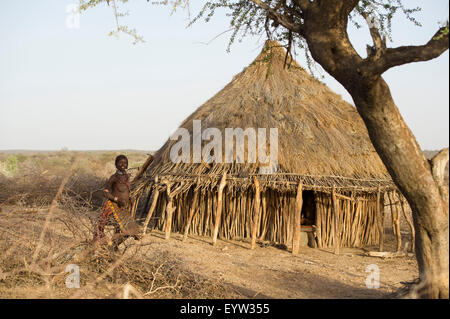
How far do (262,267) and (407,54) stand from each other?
4.45 metres

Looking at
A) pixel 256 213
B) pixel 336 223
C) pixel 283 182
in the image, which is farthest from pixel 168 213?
pixel 336 223

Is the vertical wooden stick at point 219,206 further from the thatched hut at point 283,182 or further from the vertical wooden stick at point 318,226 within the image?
the vertical wooden stick at point 318,226

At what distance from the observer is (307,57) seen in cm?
660

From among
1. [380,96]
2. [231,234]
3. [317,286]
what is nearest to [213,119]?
[231,234]

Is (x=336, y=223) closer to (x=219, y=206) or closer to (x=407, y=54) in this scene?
(x=219, y=206)

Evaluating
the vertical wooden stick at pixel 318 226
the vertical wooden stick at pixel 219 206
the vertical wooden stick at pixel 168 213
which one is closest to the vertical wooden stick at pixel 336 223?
→ the vertical wooden stick at pixel 318 226

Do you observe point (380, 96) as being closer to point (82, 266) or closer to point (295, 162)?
point (82, 266)

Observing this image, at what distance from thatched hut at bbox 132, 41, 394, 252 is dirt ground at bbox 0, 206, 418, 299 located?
37 cm

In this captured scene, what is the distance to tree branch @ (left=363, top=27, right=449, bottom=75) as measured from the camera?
154 inches

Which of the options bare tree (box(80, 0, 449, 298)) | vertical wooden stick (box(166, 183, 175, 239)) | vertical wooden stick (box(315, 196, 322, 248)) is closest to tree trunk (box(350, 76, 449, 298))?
bare tree (box(80, 0, 449, 298))

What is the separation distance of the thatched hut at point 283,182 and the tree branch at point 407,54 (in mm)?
4964

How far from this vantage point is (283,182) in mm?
8938

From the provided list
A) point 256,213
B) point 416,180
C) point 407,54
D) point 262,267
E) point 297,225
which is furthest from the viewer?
point 256,213

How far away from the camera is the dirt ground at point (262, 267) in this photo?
17.9ft
